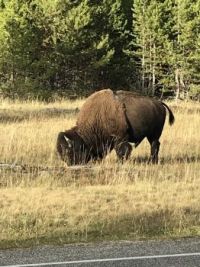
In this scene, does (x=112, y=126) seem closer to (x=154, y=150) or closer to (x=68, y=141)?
(x=68, y=141)

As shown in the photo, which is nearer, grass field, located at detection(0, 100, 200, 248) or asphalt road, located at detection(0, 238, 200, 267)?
asphalt road, located at detection(0, 238, 200, 267)

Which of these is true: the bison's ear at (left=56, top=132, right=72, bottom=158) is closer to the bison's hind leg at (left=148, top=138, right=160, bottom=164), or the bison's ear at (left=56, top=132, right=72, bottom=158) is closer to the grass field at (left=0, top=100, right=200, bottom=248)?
the grass field at (left=0, top=100, right=200, bottom=248)

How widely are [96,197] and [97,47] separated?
107 ft

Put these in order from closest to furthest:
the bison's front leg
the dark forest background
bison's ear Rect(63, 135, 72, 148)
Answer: bison's ear Rect(63, 135, 72, 148)
the bison's front leg
the dark forest background

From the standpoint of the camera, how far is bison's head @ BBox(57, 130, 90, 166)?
46.8 feet

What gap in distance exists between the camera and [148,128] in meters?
15.2

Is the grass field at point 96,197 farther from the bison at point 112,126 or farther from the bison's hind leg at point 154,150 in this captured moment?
the bison at point 112,126

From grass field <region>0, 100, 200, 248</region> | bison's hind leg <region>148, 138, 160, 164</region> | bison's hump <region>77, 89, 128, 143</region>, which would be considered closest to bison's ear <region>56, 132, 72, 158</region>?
grass field <region>0, 100, 200, 248</region>

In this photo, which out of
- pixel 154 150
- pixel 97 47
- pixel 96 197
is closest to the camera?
pixel 96 197

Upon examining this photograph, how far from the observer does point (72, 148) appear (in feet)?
47.5

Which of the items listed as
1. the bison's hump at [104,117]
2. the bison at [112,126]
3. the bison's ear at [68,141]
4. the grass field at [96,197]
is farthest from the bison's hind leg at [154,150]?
the bison's ear at [68,141]

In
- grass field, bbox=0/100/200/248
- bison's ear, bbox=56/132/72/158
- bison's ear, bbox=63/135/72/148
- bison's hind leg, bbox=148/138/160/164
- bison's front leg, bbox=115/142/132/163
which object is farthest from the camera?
bison's hind leg, bbox=148/138/160/164

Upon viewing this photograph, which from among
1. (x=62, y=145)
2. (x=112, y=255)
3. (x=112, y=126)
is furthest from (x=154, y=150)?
(x=112, y=255)

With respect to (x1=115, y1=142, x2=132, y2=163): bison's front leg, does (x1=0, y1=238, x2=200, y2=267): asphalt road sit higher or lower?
higher
